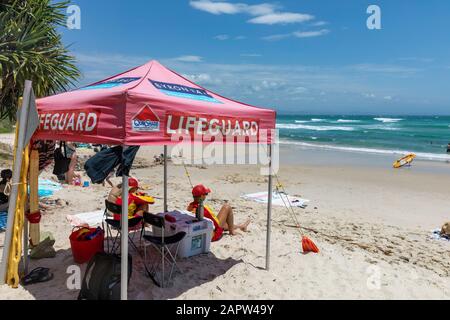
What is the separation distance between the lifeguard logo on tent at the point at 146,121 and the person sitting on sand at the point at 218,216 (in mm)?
2191

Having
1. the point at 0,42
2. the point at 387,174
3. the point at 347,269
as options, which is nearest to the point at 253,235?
the point at 347,269

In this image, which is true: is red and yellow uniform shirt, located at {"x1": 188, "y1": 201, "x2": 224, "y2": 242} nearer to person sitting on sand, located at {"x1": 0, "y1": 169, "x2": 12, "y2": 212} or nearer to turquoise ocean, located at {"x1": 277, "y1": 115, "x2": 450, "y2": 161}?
person sitting on sand, located at {"x1": 0, "y1": 169, "x2": 12, "y2": 212}

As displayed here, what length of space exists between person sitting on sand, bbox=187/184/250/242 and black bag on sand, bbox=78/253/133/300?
5.98ft

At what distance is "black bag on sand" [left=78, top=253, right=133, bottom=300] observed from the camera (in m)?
3.94

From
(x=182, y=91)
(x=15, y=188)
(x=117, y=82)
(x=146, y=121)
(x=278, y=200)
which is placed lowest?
(x=278, y=200)

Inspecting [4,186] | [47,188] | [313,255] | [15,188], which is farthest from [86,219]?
[313,255]

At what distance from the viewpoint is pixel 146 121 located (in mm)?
3467

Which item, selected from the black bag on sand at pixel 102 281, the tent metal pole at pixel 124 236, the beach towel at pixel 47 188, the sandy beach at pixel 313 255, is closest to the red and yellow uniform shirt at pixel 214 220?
the sandy beach at pixel 313 255

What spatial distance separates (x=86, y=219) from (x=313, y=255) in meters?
4.28

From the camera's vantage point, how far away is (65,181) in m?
10.5

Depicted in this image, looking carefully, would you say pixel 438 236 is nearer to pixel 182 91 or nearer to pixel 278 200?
pixel 278 200
